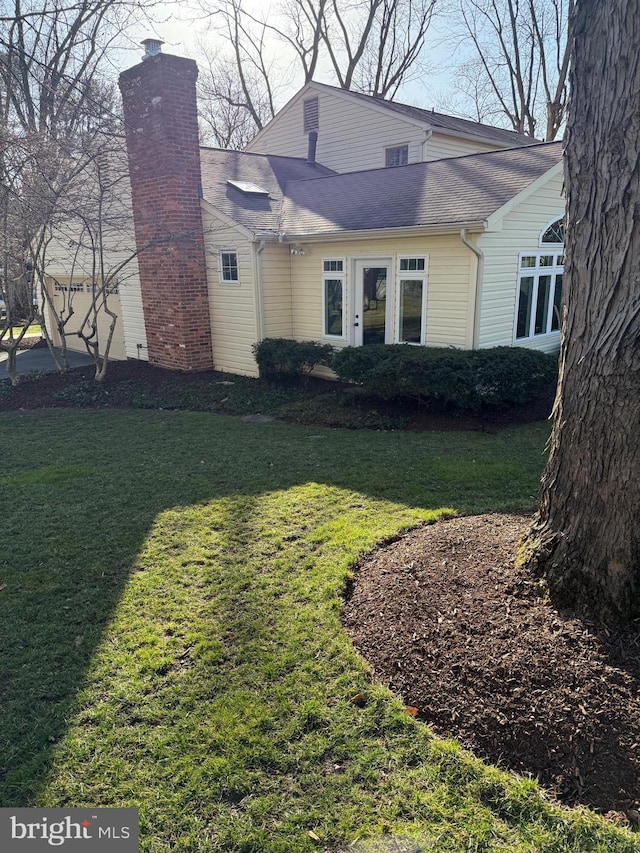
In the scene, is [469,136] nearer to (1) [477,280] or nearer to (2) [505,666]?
(1) [477,280]

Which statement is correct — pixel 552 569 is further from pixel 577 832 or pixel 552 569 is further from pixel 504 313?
pixel 504 313

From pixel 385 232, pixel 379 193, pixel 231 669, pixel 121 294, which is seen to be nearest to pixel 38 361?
pixel 121 294

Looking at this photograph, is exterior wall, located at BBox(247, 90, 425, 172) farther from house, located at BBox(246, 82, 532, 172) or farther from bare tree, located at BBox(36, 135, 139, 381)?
bare tree, located at BBox(36, 135, 139, 381)

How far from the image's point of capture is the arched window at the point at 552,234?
34.1ft

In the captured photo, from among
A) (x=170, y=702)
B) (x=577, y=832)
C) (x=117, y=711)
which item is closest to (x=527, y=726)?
(x=577, y=832)

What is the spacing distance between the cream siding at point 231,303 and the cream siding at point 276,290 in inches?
9.8

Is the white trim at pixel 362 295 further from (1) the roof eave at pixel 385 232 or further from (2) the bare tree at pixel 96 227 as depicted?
(2) the bare tree at pixel 96 227

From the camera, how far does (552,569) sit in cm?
333

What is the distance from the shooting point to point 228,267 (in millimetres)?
11680

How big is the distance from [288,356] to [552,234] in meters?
5.34

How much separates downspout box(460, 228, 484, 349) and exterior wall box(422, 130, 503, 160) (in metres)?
8.04

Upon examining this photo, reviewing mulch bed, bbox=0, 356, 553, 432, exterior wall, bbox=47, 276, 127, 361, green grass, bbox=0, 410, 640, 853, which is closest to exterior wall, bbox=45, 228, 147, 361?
exterior wall, bbox=47, 276, 127, 361

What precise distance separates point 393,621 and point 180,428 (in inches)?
230

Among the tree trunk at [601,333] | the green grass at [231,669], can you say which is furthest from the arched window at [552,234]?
the tree trunk at [601,333]
